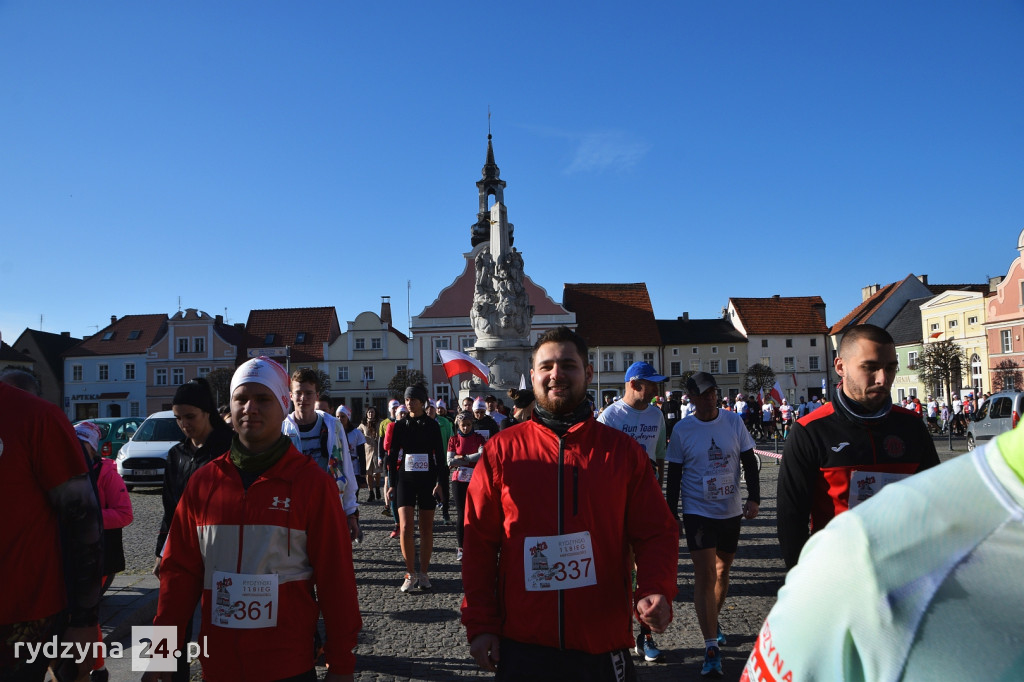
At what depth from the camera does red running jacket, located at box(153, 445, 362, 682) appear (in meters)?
2.86

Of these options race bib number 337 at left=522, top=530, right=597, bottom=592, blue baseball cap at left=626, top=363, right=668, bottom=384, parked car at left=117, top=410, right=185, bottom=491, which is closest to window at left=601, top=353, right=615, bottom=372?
parked car at left=117, top=410, right=185, bottom=491

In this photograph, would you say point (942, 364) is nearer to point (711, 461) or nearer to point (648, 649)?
point (711, 461)

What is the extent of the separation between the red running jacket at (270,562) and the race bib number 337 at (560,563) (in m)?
0.80

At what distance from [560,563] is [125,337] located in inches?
2752

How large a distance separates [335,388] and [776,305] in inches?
1721

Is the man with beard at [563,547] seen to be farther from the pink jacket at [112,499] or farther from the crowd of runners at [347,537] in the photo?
the pink jacket at [112,499]

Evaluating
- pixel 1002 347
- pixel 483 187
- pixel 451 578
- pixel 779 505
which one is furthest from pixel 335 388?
pixel 779 505

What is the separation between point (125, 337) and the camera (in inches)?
2488

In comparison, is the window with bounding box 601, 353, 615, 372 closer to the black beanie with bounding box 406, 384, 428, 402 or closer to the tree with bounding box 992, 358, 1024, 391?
the tree with bounding box 992, 358, 1024, 391

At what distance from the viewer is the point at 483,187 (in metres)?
60.8

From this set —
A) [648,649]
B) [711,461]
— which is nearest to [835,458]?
[711,461]

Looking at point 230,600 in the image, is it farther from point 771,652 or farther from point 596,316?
point 596,316

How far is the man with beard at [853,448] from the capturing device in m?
3.58

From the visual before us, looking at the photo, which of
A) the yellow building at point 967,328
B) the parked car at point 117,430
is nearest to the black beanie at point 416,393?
the parked car at point 117,430
